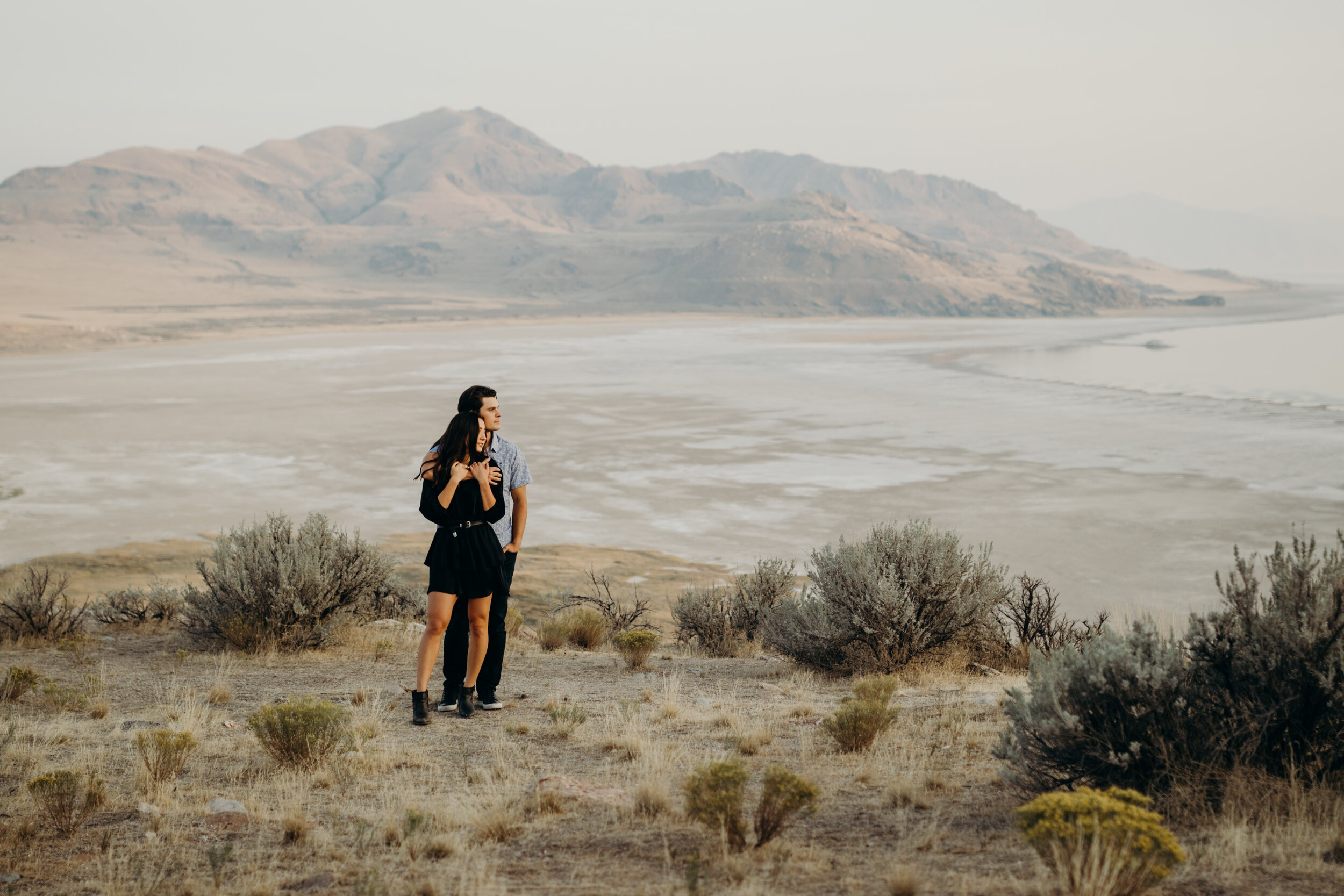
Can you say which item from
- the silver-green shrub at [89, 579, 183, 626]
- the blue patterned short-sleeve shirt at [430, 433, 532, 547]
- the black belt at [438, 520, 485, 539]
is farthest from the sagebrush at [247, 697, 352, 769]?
the silver-green shrub at [89, 579, 183, 626]

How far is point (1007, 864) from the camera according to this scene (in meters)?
3.32

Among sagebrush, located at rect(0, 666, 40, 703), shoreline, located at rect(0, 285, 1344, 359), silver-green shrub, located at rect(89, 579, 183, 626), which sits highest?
shoreline, located at rect(0, 285, 1344, 359)

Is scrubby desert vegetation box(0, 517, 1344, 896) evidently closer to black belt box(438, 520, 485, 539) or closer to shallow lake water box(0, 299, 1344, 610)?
black belt box(438, 520, 485, 539)

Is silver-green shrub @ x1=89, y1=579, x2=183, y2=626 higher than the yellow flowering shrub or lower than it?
lower

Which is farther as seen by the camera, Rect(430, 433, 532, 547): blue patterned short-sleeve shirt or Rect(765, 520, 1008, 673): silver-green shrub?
Rect(765, 520, 1008, 673): silver-green shrub

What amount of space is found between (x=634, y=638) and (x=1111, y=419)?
21.6 metres

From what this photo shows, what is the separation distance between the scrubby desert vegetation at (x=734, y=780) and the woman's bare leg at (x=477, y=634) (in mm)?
265

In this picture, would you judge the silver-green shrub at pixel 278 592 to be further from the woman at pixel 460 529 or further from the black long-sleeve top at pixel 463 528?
the black long-sleeve top at pixel 463 528

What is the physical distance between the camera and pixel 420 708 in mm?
5293

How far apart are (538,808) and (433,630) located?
1.49 m

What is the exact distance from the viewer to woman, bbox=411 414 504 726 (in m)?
4.98

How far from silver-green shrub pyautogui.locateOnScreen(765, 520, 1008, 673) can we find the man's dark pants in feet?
→ 8.16

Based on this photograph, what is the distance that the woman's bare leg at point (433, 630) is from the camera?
16.8ft

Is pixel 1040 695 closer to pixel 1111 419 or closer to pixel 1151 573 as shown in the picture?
pixel 1151 573
